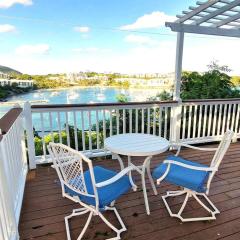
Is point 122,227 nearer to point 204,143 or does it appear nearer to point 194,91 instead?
point 204,143

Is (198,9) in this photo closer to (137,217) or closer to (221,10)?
(221,10)

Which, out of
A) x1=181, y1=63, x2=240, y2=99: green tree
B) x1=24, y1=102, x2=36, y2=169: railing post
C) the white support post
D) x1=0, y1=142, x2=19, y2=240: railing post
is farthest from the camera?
x1=181, y1=63, x2=240, y2=99: green tree

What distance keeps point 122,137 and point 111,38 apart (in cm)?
924

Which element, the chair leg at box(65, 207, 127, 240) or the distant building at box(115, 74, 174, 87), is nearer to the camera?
the chair leg at box(65, 207, 127, 240)

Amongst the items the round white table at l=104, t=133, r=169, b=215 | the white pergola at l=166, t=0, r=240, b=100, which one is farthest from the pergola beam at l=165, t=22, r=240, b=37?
the round white table at l=104, t=133, r=169, b=215

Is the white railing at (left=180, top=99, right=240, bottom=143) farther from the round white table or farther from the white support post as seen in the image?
the round white table

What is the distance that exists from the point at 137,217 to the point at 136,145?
0.77 metres

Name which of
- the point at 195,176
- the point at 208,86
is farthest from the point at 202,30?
the point at 195,176

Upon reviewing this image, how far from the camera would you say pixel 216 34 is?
4.25 meters

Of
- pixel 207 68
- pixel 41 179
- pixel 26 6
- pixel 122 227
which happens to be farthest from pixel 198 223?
pixel 26 6

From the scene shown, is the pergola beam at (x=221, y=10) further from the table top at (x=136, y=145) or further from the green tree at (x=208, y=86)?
the green tree at (x=208, y=86)

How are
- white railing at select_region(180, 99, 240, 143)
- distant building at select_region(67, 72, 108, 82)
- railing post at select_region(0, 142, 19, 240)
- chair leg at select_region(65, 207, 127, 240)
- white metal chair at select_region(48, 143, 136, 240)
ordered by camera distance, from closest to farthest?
1. railing post at select_region(0, 142, 19, 240)
2. white metal chair at select_region(48, 143, 136, 240)
3. chair leg at select_region(65, 207, 127, 240)
4. white railing at select_region(180, 99, 240, 143)
5. distant building at select_region(67, 72, 108, 82)

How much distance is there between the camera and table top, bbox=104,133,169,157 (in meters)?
2.26

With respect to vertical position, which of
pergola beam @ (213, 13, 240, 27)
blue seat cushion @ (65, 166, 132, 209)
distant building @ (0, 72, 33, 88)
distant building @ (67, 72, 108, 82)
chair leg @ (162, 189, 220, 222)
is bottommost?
chair leg @ (162, 189, 220, 222)
